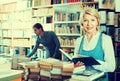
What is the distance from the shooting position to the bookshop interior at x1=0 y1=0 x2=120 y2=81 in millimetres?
2004

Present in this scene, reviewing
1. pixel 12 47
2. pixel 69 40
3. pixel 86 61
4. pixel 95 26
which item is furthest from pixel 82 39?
pixel 12 47

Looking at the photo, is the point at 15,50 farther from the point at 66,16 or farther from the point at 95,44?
the point at 95,44

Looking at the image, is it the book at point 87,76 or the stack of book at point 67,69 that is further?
the stack of book at point 67,69

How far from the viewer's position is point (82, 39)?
8.26 feet

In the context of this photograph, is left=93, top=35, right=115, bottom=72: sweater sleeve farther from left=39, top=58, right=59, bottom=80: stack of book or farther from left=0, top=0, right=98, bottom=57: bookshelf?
left=0, top=0, right=98, bottom=57: bookshelf

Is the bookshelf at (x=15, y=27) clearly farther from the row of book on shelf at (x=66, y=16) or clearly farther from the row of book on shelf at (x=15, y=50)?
the row of book on shelf at (x=66, y=16)

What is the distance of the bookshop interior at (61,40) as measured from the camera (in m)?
2.00

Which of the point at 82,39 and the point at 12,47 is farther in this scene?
the point at 12,47

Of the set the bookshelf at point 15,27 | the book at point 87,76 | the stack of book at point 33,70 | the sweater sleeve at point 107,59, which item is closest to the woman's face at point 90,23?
the sweater sleeve at point 107,59

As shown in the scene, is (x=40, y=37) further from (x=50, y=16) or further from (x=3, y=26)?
(x=3, y=26)

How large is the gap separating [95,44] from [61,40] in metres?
3.26

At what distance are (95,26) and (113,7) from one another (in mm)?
2224

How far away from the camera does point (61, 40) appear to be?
18.4 feet

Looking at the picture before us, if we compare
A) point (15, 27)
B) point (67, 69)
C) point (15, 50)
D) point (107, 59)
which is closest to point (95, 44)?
point (107, 59)
